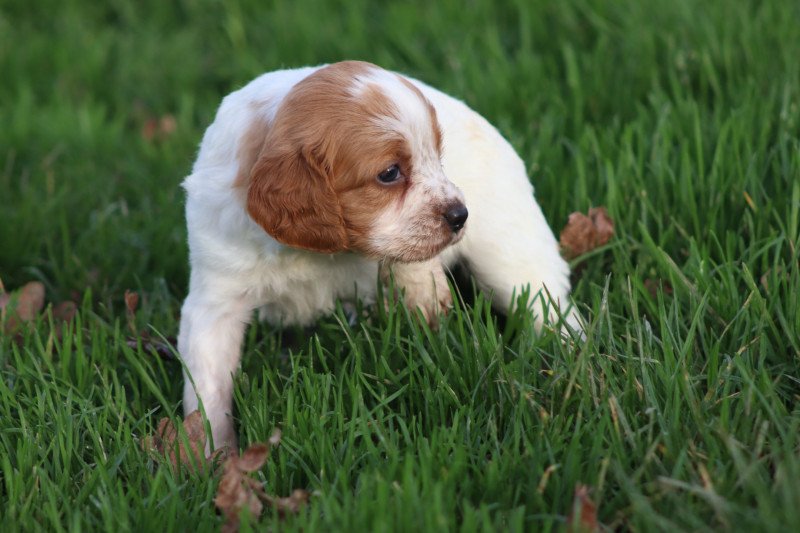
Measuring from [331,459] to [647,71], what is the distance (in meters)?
2.80

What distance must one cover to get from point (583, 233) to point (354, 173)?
1155 millimetres

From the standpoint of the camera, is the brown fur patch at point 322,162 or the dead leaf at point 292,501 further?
the brown fur patch at point 322,162

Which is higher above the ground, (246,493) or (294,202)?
(294,202)

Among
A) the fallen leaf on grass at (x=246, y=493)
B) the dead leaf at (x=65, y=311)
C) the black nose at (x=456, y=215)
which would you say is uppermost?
the black nose at (x=456, y=215)

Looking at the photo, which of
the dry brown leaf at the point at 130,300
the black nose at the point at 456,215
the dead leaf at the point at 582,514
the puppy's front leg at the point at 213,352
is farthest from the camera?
the dry brown leaf at the point at 130,300

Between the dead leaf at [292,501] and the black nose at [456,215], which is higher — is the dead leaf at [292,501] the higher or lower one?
the lower one

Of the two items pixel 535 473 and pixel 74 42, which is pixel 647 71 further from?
pixel 74 42

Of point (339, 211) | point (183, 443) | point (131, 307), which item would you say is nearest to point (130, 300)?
point (131, 307)

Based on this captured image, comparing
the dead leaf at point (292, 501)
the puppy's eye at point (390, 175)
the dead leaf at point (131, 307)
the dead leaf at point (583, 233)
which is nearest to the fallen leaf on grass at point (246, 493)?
the dead leaf at point (292, 501)

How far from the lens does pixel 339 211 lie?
2.80 m

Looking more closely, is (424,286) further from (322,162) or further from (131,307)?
(131,307)

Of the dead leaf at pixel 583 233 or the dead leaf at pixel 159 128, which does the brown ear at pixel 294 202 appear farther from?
the dead leaf at pixel 159 128

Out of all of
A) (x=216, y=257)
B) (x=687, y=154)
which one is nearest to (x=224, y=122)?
(x=216, y=257)

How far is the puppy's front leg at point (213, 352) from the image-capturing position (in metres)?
3.02
